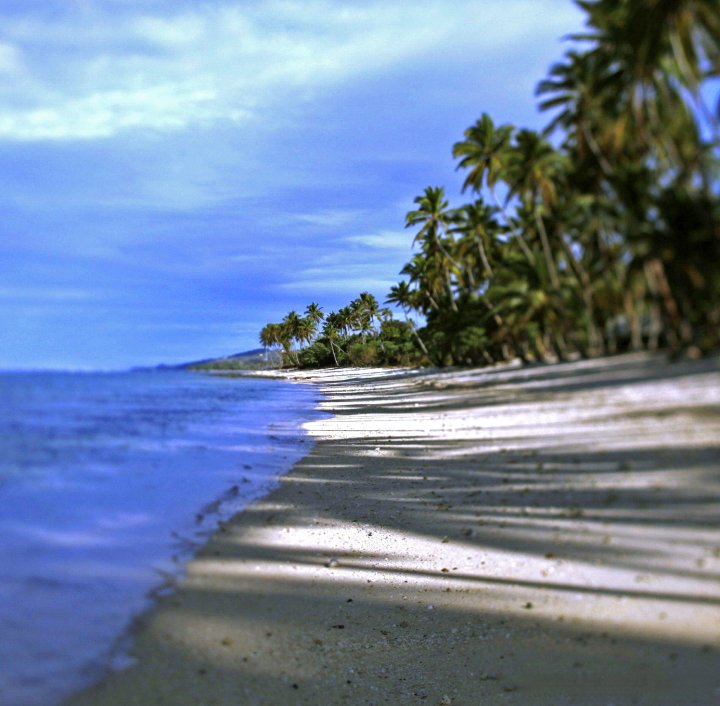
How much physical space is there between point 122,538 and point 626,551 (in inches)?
182

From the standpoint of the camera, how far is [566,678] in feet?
5.14

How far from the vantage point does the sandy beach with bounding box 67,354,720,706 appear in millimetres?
897

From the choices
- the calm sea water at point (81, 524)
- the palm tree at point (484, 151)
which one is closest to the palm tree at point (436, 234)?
the palm tree at point (484, 151)

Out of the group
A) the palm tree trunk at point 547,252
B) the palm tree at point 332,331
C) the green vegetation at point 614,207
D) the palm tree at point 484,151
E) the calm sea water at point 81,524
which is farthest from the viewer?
the palm tree at point 332,331

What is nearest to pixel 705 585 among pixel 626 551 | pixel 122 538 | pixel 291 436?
pixel 626 551

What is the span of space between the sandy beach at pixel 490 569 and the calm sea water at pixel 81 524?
10.6 inches

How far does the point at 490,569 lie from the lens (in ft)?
6.94

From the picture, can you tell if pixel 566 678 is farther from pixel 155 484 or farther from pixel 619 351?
pixel 155 484

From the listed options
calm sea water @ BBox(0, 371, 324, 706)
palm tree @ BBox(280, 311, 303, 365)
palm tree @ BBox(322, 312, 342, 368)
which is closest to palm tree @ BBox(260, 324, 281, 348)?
palm tree @ BBox(280, 311, 303, 365)

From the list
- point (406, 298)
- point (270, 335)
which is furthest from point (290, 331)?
point (406, 298)

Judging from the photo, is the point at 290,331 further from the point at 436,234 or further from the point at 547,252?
the point at 547,252

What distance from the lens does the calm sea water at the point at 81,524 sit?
2.71 metres

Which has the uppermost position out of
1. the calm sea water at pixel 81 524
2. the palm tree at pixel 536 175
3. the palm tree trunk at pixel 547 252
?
the palm tree at pixel 536 175

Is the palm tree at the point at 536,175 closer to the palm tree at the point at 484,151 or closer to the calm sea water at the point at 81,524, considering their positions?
the palm tree at the point at 484,151
